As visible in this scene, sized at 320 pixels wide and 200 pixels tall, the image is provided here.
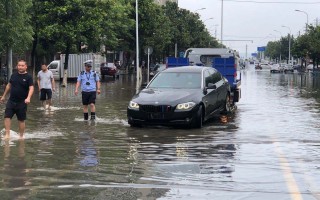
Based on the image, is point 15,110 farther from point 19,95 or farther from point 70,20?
point 70,20

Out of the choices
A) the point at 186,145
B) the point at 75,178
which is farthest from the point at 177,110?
the point at 75,178

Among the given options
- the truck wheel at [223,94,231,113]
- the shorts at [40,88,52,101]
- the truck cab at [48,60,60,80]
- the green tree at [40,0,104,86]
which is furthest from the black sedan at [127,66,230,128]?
the truck cab at [48,60,60,80]

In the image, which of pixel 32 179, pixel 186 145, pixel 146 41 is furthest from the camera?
pixel 146 41

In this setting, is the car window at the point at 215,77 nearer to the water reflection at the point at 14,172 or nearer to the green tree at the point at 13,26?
the water reflection at the point at 14,172

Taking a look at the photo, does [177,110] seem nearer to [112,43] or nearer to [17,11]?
[17,11]

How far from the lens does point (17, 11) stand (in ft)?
96.2

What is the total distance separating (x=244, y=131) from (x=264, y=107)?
22.4ft

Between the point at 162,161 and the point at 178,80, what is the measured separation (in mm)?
5842

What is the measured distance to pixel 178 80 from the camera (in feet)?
49.0

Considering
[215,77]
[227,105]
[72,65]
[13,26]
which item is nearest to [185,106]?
[215,77]

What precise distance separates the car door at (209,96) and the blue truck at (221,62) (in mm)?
3478

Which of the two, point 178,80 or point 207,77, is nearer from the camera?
point 178,80

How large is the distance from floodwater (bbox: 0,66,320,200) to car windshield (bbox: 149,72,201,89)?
116cm

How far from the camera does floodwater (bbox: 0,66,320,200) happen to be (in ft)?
23.7
